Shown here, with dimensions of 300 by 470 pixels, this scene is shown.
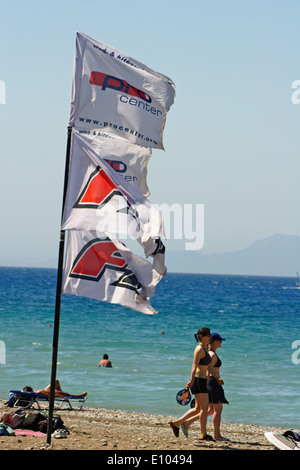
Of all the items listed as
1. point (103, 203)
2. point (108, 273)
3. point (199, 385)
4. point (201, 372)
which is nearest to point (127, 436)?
point (199, 385)

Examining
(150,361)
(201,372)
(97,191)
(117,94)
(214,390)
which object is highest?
(117,94)

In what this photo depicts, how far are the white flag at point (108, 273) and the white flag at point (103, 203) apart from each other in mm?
252

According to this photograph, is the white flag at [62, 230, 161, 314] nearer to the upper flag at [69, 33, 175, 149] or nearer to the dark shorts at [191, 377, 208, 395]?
the upper flag at [69, 33, 175, 149]

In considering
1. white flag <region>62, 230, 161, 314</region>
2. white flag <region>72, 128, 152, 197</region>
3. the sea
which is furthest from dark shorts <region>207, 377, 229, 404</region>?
the sea

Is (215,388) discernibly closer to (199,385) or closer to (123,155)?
(199,385)

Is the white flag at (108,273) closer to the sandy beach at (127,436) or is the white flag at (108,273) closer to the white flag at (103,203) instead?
the white flag at (103,203)

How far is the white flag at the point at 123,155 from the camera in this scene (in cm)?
971

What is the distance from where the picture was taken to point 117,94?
9.62 meters

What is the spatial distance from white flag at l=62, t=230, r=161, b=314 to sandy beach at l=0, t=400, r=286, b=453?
232cm

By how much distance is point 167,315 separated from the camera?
198ft

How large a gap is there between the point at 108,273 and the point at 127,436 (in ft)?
14.7

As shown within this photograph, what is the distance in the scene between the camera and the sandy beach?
33.2 ft

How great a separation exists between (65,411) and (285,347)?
70.1 ft

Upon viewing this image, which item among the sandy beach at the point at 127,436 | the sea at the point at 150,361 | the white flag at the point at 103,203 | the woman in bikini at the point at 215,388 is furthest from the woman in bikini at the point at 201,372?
the sea at the point at 150,361
